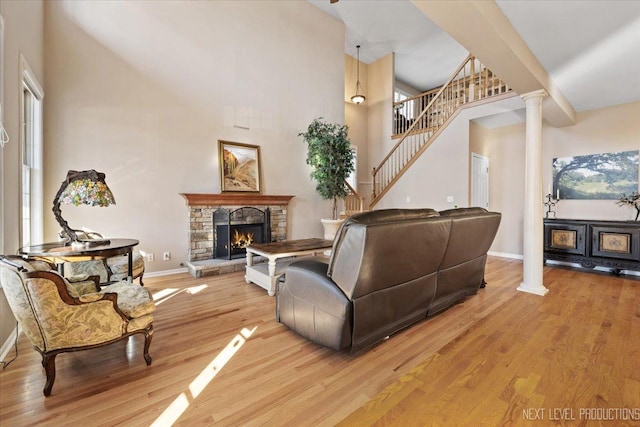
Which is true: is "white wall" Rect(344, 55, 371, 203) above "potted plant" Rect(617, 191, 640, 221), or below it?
above

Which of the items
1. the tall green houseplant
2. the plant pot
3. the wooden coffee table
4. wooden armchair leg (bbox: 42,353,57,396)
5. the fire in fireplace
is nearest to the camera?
wooden armchair leg (bbox: 42,353,57,396)

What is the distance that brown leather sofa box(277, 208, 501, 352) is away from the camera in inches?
77.2

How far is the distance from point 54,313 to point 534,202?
15.6 ft

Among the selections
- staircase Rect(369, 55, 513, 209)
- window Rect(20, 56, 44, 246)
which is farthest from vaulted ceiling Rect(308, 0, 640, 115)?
window Rect(20, 56, 44, 246)

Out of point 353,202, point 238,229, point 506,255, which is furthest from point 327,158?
point 506,255

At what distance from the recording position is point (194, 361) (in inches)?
81.0

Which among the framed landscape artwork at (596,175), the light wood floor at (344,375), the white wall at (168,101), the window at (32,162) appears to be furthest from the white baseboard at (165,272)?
the framed landscape artwork at (596,175)

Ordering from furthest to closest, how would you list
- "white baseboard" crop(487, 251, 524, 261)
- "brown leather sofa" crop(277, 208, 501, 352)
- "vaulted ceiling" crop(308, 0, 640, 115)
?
"white baseboard" crop(487, 251, 524, 261)
"vaulted ceiling" crop(308, 0, 640, 115)
"brown leather sofa" crop(277, 208, 501, 352)

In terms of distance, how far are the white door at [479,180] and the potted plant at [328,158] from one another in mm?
2489

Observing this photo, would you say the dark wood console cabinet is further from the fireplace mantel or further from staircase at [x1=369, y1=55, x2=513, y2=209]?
the fireplace mantel

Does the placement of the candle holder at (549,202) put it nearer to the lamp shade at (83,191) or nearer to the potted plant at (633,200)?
the potted plant at (633,200)

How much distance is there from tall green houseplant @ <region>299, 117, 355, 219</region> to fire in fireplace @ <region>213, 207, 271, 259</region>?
1.28 metres

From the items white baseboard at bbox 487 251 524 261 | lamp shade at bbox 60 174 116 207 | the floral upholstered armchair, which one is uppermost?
lamp shade at bbox 60 174 116 207

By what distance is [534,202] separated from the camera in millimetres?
3662
